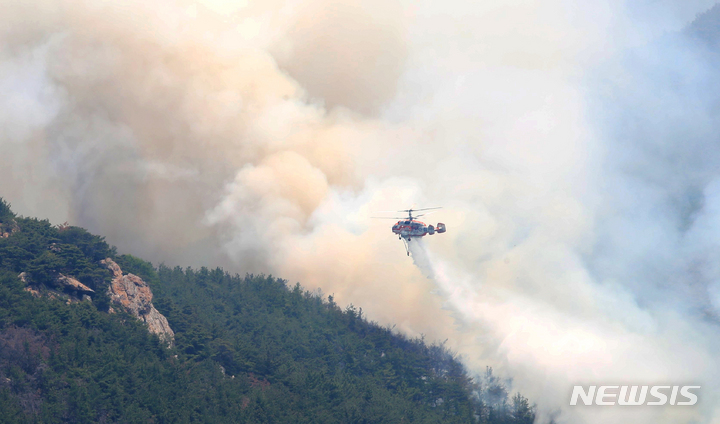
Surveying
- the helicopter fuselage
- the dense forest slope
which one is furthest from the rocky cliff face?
the helicopter fuselage

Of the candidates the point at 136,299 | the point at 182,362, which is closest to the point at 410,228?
the point at 182,362

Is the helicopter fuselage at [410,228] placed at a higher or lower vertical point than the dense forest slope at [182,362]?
higher

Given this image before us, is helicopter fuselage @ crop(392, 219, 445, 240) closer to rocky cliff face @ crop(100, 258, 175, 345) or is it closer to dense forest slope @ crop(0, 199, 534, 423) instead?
dense forest slope @ crop(0, 199, 534, 423)

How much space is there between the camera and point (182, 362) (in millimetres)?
145125

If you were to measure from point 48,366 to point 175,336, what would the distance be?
3481cm

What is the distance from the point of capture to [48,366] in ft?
393

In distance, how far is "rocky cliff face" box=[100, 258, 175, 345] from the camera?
15162 centimetres

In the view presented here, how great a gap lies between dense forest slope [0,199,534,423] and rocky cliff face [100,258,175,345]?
1.32 meters

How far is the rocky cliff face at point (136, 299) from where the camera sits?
497 ft

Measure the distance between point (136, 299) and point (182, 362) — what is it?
17.6 metres

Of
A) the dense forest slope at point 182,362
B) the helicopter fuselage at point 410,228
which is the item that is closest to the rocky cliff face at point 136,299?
the dense forest slope at point 182,362

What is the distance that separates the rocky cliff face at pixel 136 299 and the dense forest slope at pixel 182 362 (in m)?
1.32

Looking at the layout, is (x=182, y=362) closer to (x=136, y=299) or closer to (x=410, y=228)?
(x=136, y=299)

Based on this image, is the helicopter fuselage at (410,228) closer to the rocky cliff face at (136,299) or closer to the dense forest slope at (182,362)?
the dense forest slope at (182,362)
